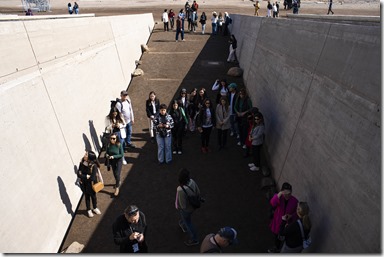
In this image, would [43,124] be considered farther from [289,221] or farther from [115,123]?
[289,221]

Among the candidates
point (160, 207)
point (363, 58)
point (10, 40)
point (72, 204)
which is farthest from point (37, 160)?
point (363, 58)

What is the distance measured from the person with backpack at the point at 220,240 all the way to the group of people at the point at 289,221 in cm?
125

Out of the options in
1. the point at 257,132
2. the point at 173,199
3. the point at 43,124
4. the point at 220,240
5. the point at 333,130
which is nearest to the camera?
the point at 220,240

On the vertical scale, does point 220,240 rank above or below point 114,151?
above

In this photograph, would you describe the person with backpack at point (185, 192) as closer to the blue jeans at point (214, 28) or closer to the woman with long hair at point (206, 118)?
the woman with long hair at point (206, 118)

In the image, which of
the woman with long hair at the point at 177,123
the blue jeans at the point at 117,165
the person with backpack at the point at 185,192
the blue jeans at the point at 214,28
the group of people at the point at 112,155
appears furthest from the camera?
the blue jeans at the point at 214,28

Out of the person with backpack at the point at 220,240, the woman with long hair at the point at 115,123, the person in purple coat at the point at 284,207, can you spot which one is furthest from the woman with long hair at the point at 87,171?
the person in purple coat at the point at 284,207

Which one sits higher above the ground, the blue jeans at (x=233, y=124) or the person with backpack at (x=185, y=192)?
the person with backpack at (x=185, y=192)

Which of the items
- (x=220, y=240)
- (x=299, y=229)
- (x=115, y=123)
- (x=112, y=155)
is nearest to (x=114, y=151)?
(x=112, y=155)

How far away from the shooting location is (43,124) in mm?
5941

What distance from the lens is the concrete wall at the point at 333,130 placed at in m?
3.63

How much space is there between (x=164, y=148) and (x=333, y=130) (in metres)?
4.84

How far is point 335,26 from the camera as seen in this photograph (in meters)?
5.07

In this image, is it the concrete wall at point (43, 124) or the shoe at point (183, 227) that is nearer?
the concrete wall at point (43, 124)
